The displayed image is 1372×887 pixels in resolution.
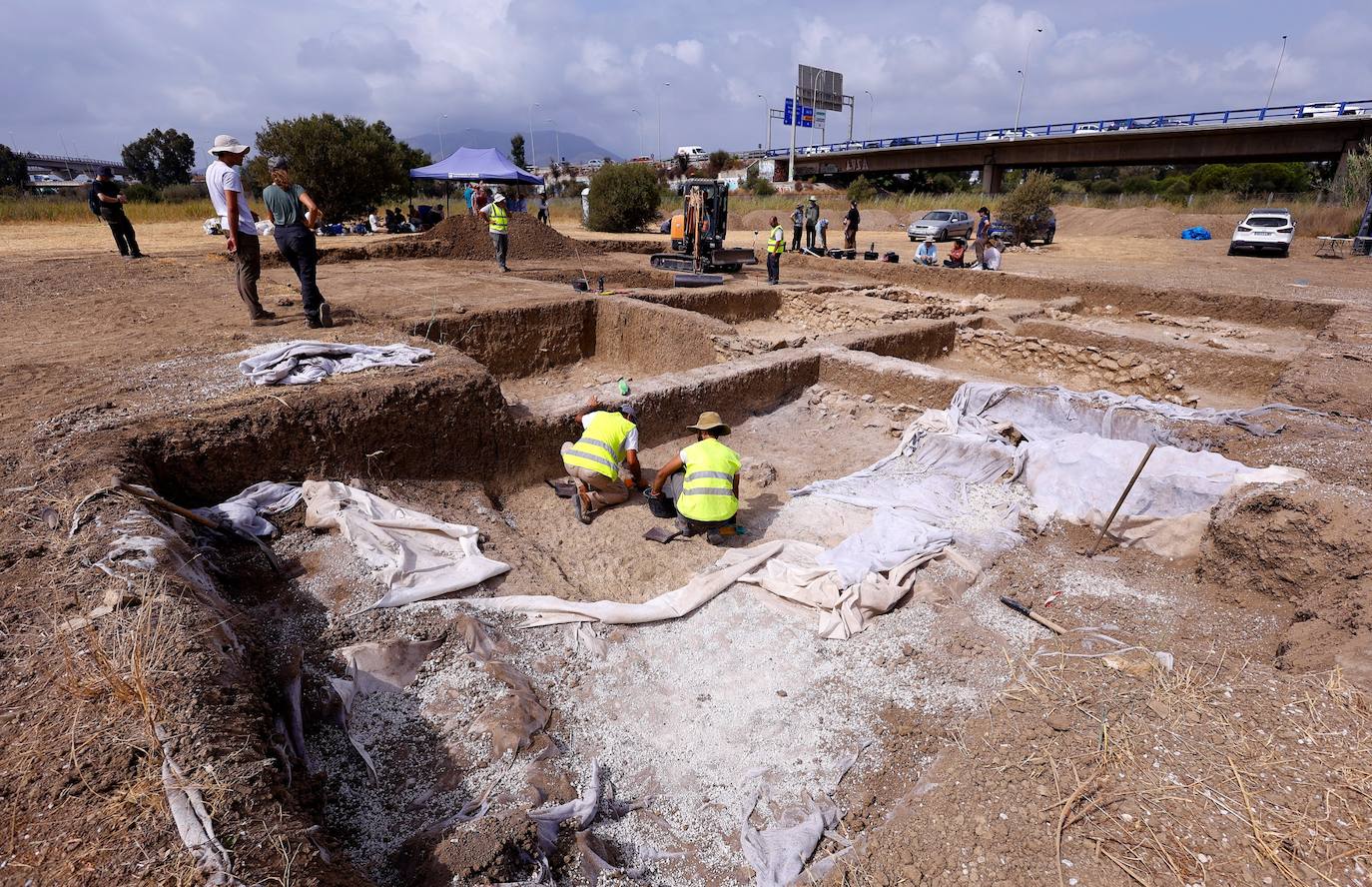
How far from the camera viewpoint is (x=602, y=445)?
4.45 meters

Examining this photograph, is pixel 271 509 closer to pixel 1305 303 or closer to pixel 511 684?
pixel 511 684

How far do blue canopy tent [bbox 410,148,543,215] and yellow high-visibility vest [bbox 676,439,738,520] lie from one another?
18886 millimetres

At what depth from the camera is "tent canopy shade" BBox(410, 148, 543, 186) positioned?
66.8 feet

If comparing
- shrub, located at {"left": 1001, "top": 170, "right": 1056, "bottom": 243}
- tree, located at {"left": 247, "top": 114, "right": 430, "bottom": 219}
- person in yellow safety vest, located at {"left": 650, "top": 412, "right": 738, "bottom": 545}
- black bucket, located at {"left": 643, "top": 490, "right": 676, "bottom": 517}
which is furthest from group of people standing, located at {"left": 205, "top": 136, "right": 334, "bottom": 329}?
shrub, located at {"left": 1001, "top": 170, "right": 1056, "bottom": 243}

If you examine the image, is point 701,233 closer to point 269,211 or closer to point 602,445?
point 269,211

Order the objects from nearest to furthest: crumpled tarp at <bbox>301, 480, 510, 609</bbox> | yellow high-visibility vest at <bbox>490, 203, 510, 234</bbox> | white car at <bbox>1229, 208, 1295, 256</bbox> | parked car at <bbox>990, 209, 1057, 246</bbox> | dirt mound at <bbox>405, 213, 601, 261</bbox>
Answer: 1. crumpled tarp at <bbox>301, 480, 510, 609</bbox>
2. yellow high-visibility vest at <bbox>490, 203, 510, 234</bbox>
3. dirt mound at <bbox>405, 213, 601, 261</bbox>
4. white car at <bbox>1229, 208, 1295, 256</bbox>
5. parked car at <bbox>990, 209, 1057, 246</bbox>

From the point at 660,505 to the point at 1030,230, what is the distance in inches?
923

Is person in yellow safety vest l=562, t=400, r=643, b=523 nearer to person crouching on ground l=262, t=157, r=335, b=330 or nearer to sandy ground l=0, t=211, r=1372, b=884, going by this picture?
sandy ground l=0, t=211, r=1372, b=884

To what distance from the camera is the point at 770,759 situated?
8.63 feet

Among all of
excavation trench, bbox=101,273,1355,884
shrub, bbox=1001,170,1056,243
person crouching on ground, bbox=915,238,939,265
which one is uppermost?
shrub, bbox=1001,170,1056,243

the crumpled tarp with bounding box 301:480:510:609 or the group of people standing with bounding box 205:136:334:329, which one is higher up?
the group of people standing with bounding box 205:136:334:329

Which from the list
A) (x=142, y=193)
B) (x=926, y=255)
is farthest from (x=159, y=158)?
(x=926, y=255)

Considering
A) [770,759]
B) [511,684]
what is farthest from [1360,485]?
[511,684]

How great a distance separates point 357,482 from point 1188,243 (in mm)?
27972
